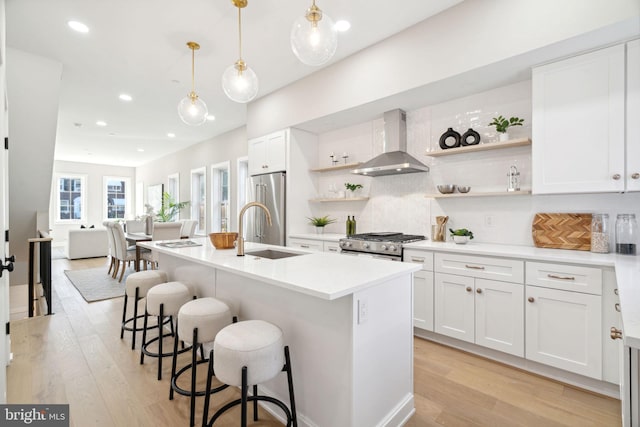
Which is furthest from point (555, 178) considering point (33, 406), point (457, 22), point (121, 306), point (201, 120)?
point (121, 306)

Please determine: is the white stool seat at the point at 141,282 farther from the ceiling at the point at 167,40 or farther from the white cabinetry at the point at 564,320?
the white cabinetry at the point at 564,320

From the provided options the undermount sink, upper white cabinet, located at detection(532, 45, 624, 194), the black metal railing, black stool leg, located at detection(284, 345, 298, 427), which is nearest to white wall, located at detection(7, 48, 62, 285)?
the black metal railing

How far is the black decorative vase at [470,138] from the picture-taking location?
2.97 m

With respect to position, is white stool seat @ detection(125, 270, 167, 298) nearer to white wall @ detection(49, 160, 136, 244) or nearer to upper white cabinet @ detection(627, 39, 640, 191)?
upper white cabinet @ detection(627, 39, 640, 191)

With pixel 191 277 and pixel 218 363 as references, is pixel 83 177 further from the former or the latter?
pixel 218 363

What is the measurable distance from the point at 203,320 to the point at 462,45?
289 cm

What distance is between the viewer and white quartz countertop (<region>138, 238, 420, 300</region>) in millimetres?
1339

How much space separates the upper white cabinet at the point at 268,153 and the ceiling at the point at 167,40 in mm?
689

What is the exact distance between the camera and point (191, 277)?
8.77 feet

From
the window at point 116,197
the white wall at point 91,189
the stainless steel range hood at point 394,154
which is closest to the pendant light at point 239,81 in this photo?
the stainless steel range hood at point 394,154

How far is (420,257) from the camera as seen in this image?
2.83 meters

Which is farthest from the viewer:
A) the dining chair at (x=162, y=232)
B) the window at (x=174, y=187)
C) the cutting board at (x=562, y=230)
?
the window at (x=174, y=187)

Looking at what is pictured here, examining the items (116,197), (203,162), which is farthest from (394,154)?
(116,197)

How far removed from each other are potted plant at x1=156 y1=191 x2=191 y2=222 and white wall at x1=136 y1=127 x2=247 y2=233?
0.19m
